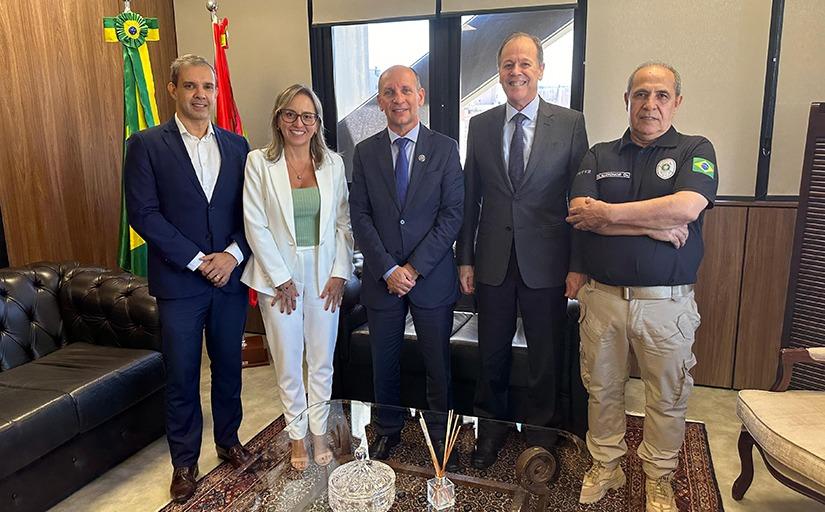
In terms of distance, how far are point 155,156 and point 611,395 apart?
6.04 ft

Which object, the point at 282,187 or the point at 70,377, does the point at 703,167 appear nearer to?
the point at 282,187

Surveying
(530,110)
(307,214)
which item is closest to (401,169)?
(307,214)

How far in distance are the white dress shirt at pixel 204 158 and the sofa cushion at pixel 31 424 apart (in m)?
0.72

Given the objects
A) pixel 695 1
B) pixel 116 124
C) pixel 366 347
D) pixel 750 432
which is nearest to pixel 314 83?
pixel 116 124

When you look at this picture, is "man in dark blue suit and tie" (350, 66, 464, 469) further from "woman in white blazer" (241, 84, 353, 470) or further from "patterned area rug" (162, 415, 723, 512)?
"patterned area rug" (162, 415, 723, 512)

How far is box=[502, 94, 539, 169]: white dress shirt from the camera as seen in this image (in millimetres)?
2227

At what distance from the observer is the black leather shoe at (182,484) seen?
91.5 inches

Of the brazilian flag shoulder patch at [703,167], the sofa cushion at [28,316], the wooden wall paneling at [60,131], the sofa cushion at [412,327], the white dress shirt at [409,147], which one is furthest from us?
the wooden wall paneling at [60,131]

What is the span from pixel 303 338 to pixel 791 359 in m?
1.78

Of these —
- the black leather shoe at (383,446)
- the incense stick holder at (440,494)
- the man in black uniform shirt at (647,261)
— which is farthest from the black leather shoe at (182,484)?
the man in black uniform shirt at (647,261)

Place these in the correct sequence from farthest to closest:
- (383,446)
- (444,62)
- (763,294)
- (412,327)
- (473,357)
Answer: (444,62), (763,294), (412,327), (473,357), (383,446)

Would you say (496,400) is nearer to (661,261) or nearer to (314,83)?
(661,261)

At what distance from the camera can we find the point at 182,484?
7.65 ft

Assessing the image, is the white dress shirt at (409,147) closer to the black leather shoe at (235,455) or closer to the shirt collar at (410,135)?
the shirt collar at (410,135)
